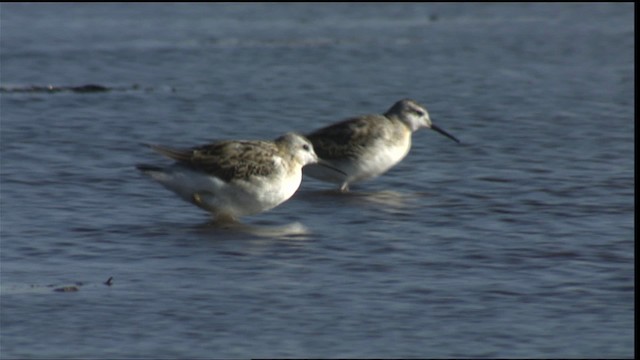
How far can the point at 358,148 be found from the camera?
551 inches

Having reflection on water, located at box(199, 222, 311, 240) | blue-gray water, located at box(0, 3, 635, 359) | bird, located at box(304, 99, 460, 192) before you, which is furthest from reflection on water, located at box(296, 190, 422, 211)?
reflection on water, located at box(199, 222, 311, 240)

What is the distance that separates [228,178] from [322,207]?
1.35 metres

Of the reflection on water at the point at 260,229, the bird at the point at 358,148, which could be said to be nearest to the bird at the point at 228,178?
the reflection on water at the point at 260,229

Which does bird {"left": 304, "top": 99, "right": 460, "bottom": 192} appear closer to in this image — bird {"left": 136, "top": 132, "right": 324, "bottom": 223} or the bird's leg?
the bird's leg

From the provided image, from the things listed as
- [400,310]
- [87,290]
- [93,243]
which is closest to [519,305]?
[400,310]

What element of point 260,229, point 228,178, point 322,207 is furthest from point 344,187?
point 228,178

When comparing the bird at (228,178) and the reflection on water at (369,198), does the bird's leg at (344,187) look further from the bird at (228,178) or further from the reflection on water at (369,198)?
the bird at (228,178)

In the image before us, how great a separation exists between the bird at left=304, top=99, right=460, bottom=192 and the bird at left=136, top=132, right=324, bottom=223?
1.58 m

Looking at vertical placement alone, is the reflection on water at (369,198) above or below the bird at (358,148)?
below

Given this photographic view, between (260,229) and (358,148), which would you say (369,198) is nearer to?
(358,148)

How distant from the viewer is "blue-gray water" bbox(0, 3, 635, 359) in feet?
29.2

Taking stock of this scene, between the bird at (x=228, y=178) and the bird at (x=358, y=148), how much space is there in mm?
1577

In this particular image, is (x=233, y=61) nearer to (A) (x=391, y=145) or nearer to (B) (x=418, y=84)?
(B) (x=418, y=84)

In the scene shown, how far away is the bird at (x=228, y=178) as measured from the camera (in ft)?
39.4
